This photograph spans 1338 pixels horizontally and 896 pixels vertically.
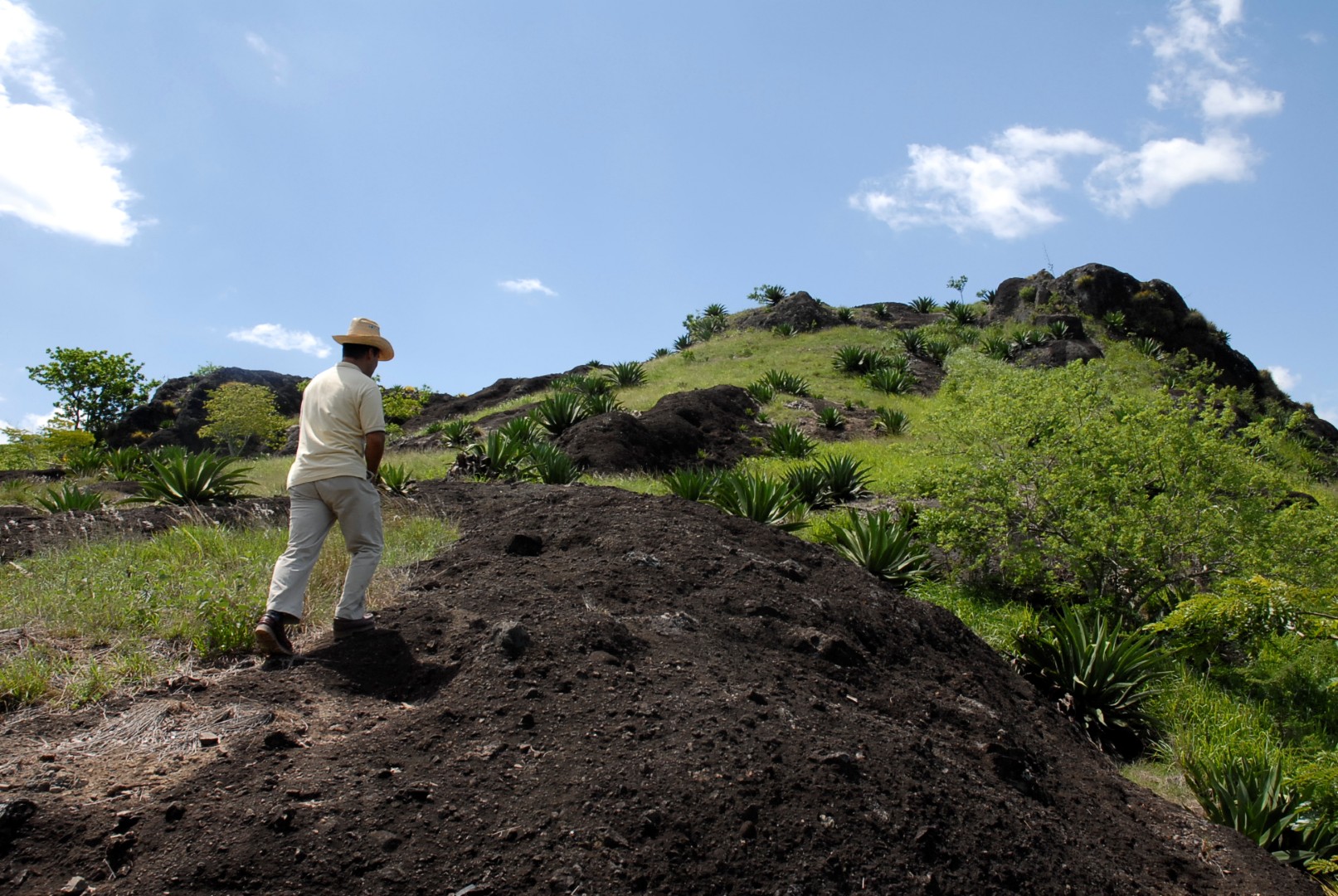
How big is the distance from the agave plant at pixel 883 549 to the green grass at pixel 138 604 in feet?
12.9

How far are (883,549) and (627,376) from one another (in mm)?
17161

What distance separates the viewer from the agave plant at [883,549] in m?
8.45

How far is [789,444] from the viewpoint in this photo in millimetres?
15352

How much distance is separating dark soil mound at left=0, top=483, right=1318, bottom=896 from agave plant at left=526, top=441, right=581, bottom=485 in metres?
5.96

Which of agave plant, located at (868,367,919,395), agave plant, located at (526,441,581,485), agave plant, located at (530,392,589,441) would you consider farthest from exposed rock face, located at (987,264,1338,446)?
agave plant, located at (526,441,581,485)

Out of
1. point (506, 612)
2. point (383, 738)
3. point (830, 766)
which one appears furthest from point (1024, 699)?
point (383, 738)

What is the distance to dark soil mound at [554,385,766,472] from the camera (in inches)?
551

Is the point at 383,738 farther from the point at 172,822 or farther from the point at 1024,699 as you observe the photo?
the point at 1024,699

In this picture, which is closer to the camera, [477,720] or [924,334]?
[477,720]

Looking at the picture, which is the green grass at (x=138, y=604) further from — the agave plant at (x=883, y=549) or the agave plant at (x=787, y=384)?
the agave plant at (x=787, y=384)

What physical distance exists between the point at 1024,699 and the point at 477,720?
12.3ft

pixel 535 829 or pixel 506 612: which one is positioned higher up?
pixel 506 612

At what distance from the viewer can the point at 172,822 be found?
2975mm

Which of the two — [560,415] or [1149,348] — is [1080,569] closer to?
[560,415]
